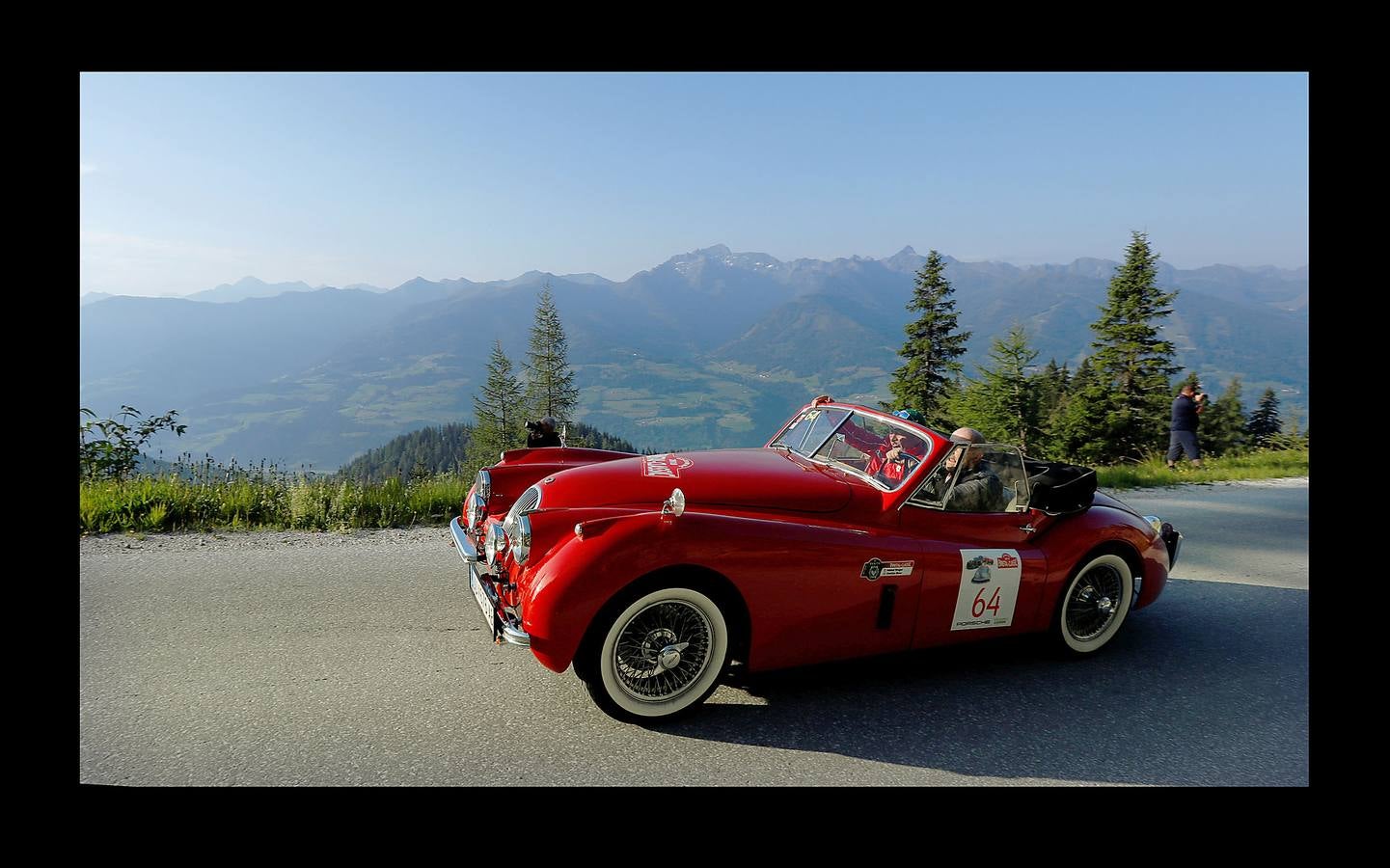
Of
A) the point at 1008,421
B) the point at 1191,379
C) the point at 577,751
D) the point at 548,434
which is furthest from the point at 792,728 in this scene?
the point at 1008,421

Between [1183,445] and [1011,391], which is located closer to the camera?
[1183,445]

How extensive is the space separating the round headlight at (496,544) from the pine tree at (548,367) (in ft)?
182

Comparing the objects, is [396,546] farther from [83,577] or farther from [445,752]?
[445,752]

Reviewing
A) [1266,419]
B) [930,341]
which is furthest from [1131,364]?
[1266,419]

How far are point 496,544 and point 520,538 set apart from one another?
1.51 ft

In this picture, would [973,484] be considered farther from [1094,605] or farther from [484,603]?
[484,603]

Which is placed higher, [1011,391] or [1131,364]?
[1131,364]

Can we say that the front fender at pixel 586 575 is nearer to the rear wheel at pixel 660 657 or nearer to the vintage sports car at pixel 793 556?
the vintage sports car at pixel 793 556

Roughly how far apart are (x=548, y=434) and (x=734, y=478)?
324 centimetres

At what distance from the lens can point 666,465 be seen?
484 cm

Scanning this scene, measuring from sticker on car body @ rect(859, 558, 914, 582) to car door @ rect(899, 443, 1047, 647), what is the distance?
13 cm

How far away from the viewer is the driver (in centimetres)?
470

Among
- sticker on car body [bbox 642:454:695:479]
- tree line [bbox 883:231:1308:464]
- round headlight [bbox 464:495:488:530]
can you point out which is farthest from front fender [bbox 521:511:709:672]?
tree line [bbox 883:231:1308:464]

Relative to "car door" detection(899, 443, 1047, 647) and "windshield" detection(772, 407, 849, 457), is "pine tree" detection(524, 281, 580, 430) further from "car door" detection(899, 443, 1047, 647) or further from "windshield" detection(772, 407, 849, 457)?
"car door" detection(899, 443, 1047, 647)
